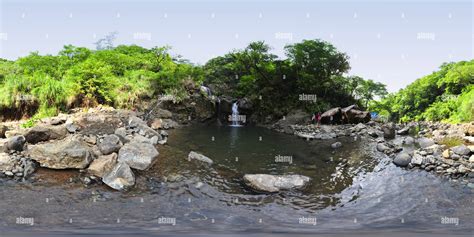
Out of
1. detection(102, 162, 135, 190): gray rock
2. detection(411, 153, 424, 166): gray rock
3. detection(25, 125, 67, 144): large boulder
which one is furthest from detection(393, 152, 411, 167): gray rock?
detection(25, 125, 67, 144): large boulder

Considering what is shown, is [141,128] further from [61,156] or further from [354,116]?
[354,116]

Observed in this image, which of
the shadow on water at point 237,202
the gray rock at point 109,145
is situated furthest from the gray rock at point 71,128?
the shadow on water at point 237,202

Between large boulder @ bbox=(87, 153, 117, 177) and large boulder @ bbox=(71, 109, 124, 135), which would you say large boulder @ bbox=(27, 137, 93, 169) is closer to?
large boulder @ bbox=(87, 153, 117, 177)

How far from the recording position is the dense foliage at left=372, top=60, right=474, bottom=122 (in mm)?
18989

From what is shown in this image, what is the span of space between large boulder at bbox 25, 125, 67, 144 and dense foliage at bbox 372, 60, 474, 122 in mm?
19297

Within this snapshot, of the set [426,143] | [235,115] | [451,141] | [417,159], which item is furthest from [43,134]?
[235,115]

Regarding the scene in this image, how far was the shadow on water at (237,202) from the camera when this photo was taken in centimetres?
534

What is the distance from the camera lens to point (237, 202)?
21.2 feet

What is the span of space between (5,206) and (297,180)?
6.22 m

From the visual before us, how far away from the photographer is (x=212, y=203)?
6.41m

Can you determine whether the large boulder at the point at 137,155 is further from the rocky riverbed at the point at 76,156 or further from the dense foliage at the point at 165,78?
the dense foliage at the point at 165,78

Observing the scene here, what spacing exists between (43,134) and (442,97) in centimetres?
2801

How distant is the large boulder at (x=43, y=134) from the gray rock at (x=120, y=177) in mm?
3580

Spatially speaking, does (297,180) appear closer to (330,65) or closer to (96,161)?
(96,161)
